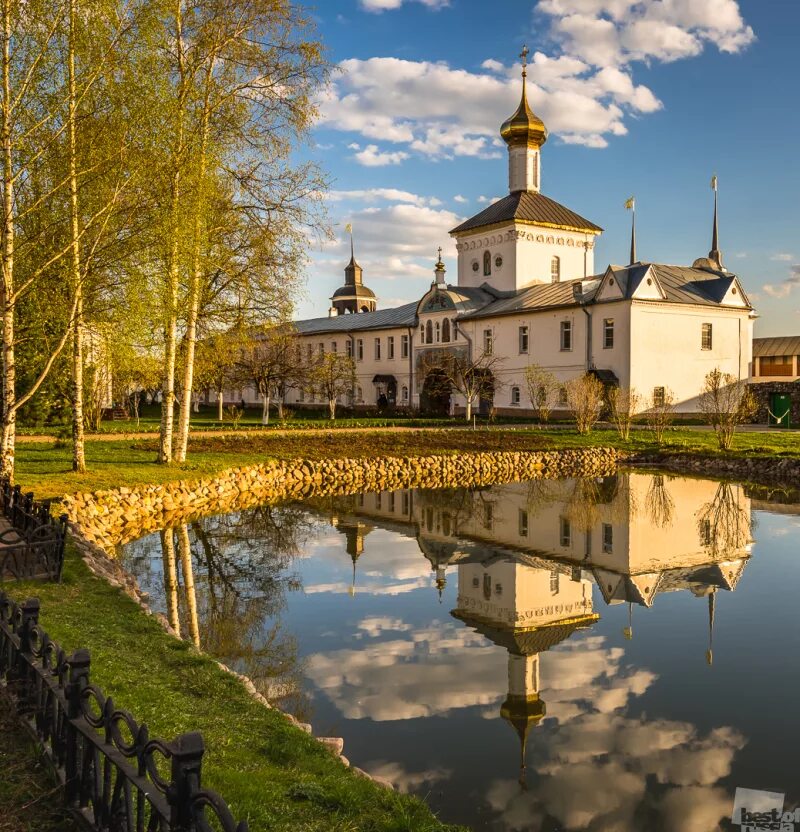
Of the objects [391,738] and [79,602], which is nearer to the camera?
[391,738]

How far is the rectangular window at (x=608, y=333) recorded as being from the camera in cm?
3772

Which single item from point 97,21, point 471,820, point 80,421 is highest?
point 97,21

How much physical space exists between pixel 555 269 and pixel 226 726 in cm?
4608

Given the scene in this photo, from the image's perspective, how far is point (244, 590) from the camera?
36.8 ft

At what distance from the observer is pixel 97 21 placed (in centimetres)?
1262

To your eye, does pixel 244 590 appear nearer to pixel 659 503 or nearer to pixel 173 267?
pixel 173 267

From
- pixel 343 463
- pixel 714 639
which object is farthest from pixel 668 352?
pixel 714 639

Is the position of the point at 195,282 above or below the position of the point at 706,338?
below

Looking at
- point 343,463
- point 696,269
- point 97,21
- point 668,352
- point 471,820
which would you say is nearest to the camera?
→ point 471,820

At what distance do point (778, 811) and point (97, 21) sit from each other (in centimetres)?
1397

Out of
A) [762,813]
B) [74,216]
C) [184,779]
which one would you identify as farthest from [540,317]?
[184,779]

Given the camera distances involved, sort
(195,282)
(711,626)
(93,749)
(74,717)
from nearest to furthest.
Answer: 1. (93,749)
2. (74,717)
3. (711,626)
4. (195,282)

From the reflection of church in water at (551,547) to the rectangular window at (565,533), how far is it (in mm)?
38

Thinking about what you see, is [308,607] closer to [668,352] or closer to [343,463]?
Result: [343,463]
